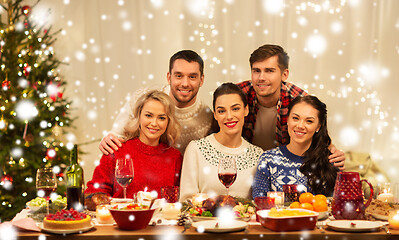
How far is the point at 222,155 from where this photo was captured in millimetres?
2676

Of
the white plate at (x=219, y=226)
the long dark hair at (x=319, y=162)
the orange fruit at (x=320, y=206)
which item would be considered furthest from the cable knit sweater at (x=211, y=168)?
the white plate at (x=219, y=226)

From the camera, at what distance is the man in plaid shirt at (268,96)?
3.18 m

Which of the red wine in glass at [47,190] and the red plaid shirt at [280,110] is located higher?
the red plaid shirt at [280,110]

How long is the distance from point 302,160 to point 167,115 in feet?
2.64

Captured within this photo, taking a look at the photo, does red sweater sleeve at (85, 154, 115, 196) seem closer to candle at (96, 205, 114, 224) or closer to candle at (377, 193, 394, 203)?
candle at (96, 205, 114, 224)

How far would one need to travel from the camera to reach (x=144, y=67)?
484 cm

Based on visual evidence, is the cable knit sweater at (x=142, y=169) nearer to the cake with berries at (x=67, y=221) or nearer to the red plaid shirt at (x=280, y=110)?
the red plaid shirt at (x=280, y=110)

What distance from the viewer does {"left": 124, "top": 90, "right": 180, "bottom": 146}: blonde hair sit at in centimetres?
271

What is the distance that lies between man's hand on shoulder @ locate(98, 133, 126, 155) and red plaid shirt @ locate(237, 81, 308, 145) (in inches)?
38.7

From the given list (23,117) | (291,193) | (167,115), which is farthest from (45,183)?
(23,117)

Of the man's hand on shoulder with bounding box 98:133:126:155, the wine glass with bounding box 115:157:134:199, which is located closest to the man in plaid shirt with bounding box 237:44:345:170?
the man's hand on shoulder with bounding box 98:133:126:155

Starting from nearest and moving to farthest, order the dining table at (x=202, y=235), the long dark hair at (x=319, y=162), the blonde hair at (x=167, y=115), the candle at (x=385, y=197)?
1. the dining table at (x=202, y=235)
2. the candle at (x=385, y=197)
3. the long dark hair at (x=319, y=162)
4. the blonde hair at (x=167, y=115)

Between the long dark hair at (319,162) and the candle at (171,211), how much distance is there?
0.86 metres

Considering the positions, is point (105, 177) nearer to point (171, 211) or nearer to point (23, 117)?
point (171, 211)
